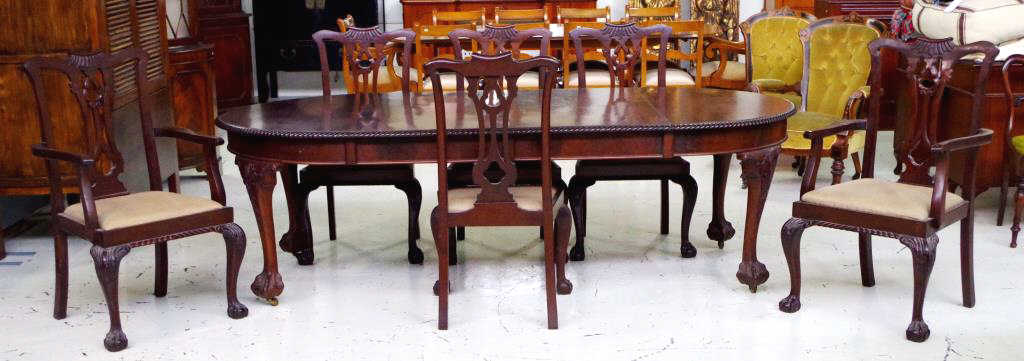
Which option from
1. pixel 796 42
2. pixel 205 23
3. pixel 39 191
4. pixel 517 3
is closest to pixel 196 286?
pixel 39 191

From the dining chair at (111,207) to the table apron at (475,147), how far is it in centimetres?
34

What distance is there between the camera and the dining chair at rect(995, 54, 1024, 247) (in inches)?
198

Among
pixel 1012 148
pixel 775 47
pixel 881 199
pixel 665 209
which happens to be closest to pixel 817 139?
pixel 881 199

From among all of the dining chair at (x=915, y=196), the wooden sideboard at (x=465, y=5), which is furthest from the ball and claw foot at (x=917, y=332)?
the wooden sideboard at (x=465, y=5)

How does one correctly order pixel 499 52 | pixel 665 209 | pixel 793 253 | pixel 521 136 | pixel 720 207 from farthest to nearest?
1. pixel 499 52
2. pixel 665 209
3. pixel 720 207
4. pixel 793 253
5. pixel 521 136

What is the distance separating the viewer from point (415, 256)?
4.80 m

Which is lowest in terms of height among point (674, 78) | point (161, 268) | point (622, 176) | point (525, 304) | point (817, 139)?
point (525, 304)

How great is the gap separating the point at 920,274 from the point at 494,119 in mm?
1497

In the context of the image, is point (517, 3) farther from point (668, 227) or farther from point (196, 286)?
point (196, 286)

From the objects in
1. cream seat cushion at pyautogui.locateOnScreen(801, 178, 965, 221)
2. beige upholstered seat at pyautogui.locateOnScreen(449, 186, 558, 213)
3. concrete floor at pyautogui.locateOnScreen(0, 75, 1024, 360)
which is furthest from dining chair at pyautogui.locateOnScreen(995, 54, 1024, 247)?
beige upholstered seat at pyautogui.locateOnScreen(449, 186, 558, 213)

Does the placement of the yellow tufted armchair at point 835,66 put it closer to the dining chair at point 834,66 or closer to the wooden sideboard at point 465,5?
the dining chair at point 834,66

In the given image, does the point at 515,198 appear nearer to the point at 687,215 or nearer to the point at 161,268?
the point at 687,215

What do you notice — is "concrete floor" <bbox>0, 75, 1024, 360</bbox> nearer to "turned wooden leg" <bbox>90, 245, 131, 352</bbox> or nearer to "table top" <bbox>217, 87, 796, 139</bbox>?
"turned wooden leg" <bbox>90, 245, 131, 352</bbox>

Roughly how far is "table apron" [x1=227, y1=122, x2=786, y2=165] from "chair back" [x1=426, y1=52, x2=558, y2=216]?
7 centimetres
